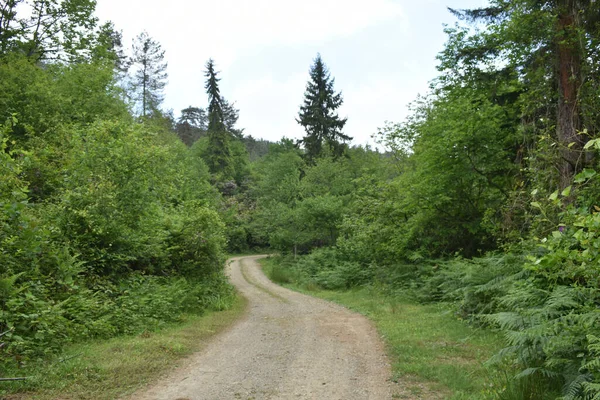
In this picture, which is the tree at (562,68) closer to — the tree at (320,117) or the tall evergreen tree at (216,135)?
the tree at (320,117)

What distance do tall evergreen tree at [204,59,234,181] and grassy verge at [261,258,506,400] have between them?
113 feet

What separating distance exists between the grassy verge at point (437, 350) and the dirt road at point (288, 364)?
376 mm

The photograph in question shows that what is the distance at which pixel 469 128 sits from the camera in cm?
1322

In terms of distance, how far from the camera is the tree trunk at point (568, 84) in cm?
930

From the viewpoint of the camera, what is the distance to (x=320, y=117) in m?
39.6

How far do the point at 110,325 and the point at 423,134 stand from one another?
470 inches

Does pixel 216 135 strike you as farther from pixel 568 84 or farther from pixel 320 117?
pixel 568 84

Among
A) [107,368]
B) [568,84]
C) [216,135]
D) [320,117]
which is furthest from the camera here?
[216,135]

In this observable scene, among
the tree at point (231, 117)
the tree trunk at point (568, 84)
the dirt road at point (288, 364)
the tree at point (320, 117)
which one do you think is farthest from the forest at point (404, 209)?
the tree at point (231, 117)

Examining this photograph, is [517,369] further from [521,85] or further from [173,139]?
[173,139]

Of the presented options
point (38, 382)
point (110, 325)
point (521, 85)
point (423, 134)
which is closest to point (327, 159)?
point (423, 134)

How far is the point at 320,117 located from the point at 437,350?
3370cm

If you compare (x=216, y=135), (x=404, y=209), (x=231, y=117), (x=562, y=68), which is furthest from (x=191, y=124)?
(x=562, y=68)

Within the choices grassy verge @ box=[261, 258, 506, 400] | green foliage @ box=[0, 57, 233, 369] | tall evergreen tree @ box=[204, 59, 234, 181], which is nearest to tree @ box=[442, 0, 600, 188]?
grassy verge @ box=[261, 258, 506, 400]
